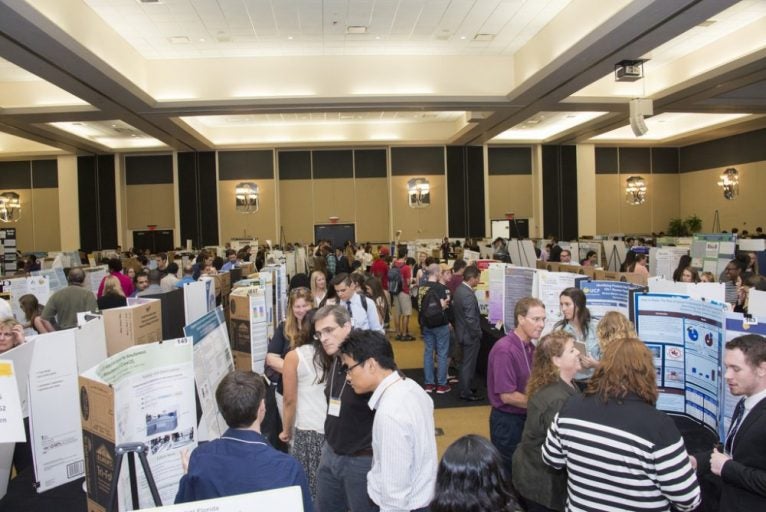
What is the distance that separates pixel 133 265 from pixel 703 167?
19.2 meters

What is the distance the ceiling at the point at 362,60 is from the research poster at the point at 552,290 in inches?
167

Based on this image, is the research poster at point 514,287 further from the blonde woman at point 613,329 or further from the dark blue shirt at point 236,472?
the dark blue shirt at point 236,472

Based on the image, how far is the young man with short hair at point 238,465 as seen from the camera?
179 centimetres

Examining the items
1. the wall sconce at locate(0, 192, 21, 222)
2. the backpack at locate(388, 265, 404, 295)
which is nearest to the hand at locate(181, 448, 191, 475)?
the backpack at locate(388, 265, 404, 295)

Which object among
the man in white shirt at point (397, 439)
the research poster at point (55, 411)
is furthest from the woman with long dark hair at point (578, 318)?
the research poster at point (55, 411)

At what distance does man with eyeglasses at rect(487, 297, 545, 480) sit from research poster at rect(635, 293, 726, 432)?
25.8 inches

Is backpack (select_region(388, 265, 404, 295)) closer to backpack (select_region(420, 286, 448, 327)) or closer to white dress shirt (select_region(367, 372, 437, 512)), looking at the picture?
backpack (select_region(420, 286, 448, 327))

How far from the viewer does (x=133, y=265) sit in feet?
38.1

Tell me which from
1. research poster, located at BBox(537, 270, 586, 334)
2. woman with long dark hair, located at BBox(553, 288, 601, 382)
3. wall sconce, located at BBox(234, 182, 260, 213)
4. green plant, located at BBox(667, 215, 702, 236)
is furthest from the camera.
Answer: green plant, located at BBox(667, 215, 702, 236)

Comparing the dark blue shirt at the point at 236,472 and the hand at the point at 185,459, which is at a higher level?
the dark blue shirt at the point at 236,472

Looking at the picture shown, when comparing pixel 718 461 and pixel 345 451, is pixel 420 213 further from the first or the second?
pixel 718 461

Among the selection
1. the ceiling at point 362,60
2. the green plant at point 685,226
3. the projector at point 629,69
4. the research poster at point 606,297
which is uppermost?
the ceiling at point 362,60

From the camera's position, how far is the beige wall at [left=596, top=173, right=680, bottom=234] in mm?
21266

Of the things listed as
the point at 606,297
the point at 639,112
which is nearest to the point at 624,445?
the point at 606,297
